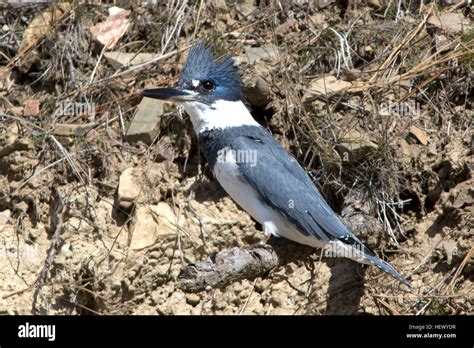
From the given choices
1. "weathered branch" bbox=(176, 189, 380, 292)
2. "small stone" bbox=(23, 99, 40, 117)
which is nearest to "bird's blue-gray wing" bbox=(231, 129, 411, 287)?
"weathered branch" bbox=(176, 189, 380, 292)

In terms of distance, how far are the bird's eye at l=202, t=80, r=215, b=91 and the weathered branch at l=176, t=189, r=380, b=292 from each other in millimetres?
955

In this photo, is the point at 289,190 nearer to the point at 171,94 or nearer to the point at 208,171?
the point at 208,171

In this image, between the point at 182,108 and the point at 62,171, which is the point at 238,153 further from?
the point at 62,171

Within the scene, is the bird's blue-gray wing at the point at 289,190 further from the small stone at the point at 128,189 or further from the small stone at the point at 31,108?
the small stone at the point at 31,108

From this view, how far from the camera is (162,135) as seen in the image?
511 cm

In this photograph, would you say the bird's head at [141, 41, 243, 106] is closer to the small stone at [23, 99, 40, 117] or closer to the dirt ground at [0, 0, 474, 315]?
the dirt ground at [0, 0, 474, 315]

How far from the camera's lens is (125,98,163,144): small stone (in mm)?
5066

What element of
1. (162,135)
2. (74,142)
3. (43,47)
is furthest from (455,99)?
(43,47)

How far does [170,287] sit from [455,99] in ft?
6.72

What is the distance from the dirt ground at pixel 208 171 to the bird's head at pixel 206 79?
0.22 metres

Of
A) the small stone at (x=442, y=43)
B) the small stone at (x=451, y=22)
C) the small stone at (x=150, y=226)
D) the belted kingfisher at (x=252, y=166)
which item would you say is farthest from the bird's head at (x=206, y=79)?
the small stone at (x=451, y=22)

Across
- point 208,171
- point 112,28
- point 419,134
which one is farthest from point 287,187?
point 112,28

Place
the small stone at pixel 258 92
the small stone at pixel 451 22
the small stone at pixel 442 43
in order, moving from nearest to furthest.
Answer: the small stone at pixel 258 92, the small stone at pixel 442 43, the small stone at pixel 451 22

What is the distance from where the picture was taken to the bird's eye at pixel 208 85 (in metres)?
4.81
